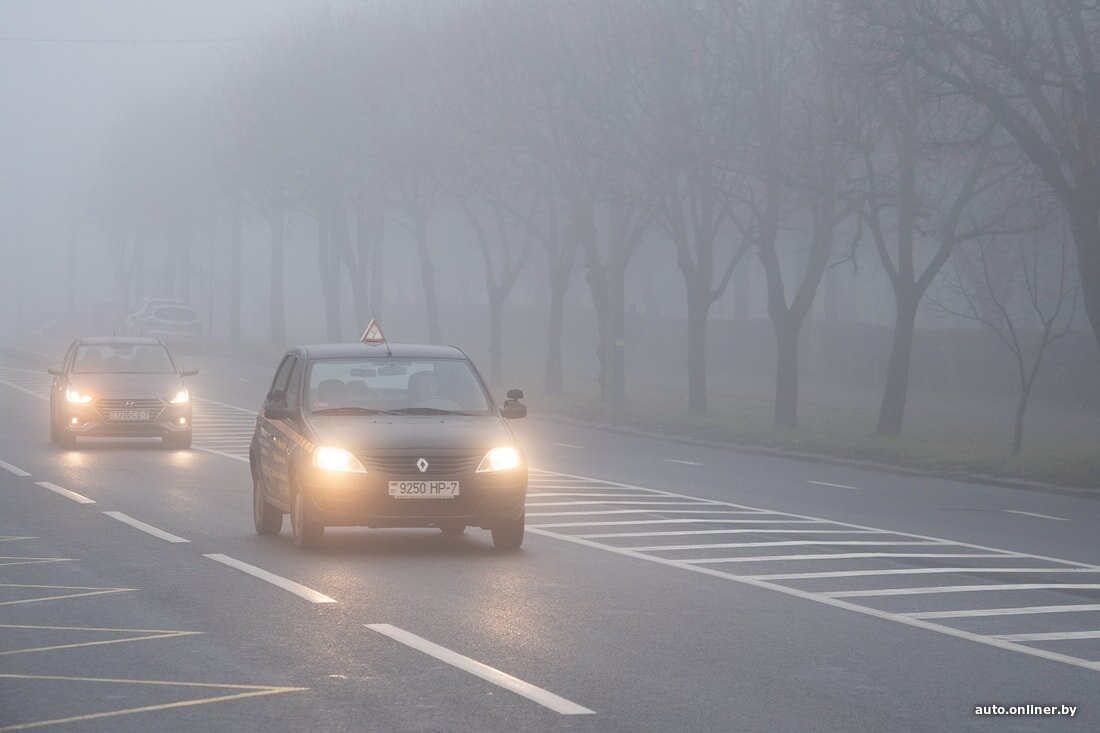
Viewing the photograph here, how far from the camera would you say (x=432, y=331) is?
53812mm

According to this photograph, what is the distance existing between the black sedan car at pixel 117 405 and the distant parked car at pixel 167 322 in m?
37.4

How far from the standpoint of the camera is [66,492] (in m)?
19.0

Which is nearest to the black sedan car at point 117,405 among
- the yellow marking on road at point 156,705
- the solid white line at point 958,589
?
the solid white line at point 958,589

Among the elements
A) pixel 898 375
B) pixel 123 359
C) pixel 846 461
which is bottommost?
pixel 846 461

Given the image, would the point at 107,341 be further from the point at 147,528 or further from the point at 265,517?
the point at 265,517

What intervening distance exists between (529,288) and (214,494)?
220 feet

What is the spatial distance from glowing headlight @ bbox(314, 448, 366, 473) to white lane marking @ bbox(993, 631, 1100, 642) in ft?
17.4

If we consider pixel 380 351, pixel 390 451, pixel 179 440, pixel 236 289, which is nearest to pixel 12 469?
pixel 179 440

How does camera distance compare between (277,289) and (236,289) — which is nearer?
(277,289)

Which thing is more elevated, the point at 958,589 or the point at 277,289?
the point at 277,289

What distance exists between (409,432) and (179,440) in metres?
13.1

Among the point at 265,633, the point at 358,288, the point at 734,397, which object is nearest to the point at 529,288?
the point at 358,288

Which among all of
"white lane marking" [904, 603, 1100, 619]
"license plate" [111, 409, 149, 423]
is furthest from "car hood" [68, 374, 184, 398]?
"white lane marking" [904, 603, 1100, 619]

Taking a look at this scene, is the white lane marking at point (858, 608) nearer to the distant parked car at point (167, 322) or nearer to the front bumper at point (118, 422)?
the front bumper at point (118, 422)
